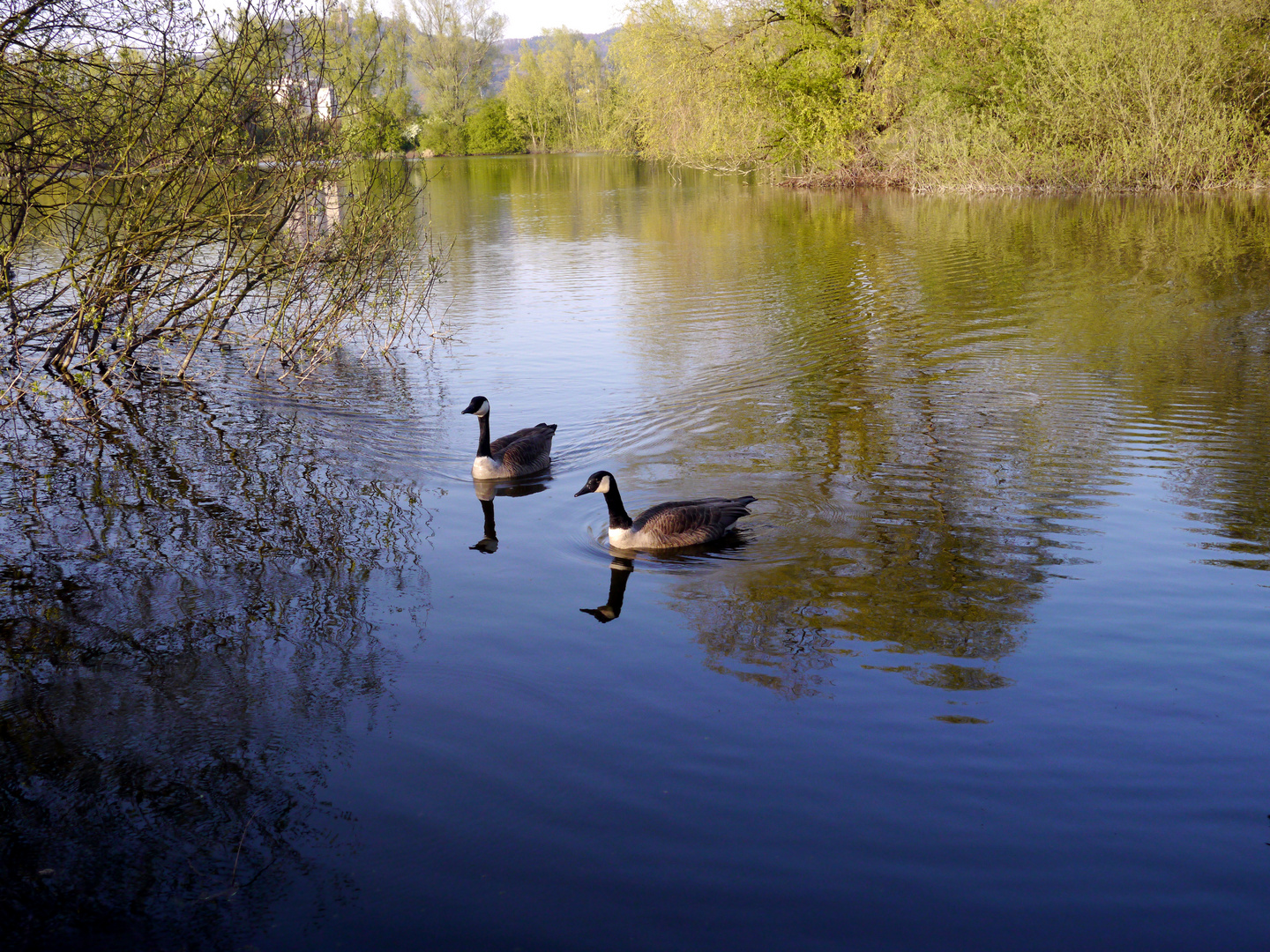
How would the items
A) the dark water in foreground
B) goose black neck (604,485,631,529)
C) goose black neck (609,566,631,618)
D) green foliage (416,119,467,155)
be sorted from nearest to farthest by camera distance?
the dark water in foreground → goose black neck (609,566,631,618) → goose black neck (604,485,631,529) → green foliage (416,119,467,155)

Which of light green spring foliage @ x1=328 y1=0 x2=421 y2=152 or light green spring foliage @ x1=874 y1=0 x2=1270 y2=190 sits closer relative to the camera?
light green spring foliage @ x1=328 y1=0 x2=421 y2=152

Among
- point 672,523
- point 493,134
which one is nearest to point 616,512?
point 672,523

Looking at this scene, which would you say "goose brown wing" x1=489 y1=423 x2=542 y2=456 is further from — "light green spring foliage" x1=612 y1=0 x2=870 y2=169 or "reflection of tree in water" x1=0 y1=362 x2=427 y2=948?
"light green spring foliage" x1=612 y1=0 x2=870 y2=169

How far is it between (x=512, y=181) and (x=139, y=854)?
52.7m

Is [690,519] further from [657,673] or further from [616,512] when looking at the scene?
[657,673]

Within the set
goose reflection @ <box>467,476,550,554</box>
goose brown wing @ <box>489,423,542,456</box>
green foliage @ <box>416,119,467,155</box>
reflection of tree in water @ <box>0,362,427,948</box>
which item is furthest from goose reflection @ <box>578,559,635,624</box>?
green foliage @ <box>416,119,467,155</box>

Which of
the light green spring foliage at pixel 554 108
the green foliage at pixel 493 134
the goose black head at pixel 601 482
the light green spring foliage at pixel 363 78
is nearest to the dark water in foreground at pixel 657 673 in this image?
the goose black head at pixel 601 482

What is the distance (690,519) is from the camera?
24.9ft

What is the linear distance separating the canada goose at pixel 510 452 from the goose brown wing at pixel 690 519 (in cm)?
230

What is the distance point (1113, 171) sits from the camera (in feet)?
113

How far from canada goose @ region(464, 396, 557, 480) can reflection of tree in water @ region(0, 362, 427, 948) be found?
→ 913 mm

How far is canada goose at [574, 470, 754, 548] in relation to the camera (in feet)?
24.9

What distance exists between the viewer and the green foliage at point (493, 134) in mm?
90125

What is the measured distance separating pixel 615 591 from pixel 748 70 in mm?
37573
